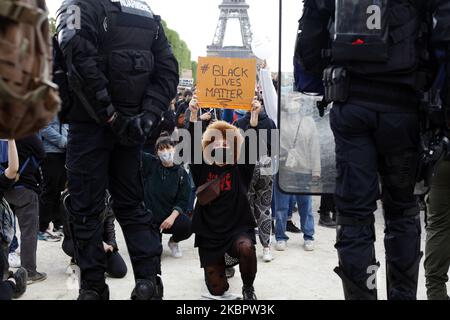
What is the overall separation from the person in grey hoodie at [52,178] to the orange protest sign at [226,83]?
1522 mm

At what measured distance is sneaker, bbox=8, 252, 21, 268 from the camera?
5.57 metres

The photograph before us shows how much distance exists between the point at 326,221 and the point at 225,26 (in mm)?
52945

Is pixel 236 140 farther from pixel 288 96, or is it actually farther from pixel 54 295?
pixel 54 295

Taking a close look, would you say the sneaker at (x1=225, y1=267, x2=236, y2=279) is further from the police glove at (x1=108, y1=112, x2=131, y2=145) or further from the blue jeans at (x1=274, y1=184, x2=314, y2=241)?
the police glove at (x1=108, y1=112, x2=131, y2=145)

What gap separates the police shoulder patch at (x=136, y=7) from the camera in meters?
3.65

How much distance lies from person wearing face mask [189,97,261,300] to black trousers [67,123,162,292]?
2.54 ft

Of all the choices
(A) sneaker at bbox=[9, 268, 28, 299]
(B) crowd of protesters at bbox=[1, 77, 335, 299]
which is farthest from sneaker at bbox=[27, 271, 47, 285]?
(A) sneaker at bbox=[9, 268, 28, 299]

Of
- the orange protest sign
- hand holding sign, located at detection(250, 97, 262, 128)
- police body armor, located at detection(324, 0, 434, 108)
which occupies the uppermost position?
police body armor, located at detection(324, 0, 434, 108)

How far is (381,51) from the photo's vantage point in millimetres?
3146

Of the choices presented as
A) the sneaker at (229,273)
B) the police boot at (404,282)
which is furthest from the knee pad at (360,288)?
the sneaker at (229,273)

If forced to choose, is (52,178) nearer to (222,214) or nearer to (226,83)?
(226,83)

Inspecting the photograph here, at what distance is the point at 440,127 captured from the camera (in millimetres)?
3182

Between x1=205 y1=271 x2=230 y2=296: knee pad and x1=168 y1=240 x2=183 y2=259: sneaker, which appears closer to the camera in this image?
x1=205 y1=271 x2=230 y2=296: knee pad
